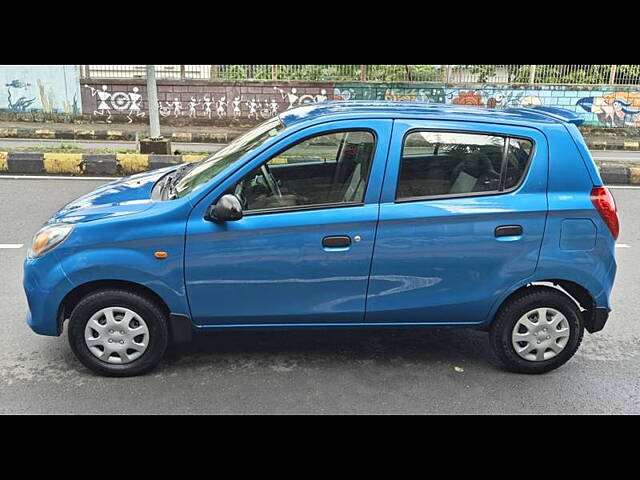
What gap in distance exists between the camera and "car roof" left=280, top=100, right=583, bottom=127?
359 centimetres

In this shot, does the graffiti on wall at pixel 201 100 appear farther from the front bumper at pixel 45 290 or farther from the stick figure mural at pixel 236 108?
the front bumper at pixel 45 290

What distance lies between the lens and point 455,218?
11.4ft

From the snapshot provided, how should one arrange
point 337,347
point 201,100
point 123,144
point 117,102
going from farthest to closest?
point 201,100
point 117,102
point 123,144
point 337,347

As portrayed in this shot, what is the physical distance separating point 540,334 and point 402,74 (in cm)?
1524

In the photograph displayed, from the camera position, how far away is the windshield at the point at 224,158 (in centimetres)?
362

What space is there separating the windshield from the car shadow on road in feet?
3.37

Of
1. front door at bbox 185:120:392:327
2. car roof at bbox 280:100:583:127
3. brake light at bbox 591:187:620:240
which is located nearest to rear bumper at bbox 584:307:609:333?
brake light at bbox 591:187:620:240

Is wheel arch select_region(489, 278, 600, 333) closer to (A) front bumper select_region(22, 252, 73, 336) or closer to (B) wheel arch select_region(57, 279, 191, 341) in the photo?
(B) wheel arch select_region(57, 279, 191, 341)

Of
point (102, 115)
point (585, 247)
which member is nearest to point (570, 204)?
point (585, 247)

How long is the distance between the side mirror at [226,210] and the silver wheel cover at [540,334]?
1.91m

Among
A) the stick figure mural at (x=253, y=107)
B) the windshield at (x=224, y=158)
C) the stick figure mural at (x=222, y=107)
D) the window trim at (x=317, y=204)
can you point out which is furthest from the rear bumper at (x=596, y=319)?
the stick figure mural at (x=222, y=107)

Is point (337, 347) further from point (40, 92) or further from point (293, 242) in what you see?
point (40, 92)

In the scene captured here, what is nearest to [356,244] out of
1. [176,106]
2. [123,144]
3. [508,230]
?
[508,230]

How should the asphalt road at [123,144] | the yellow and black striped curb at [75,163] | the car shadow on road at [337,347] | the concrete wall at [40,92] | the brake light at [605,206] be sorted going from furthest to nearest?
the concrete wall at [40,92], the asphalt road at [123,144], the yellow and black striped curb at [75,163], the car shadow on road at [337,347], the brake light at [605,206]
